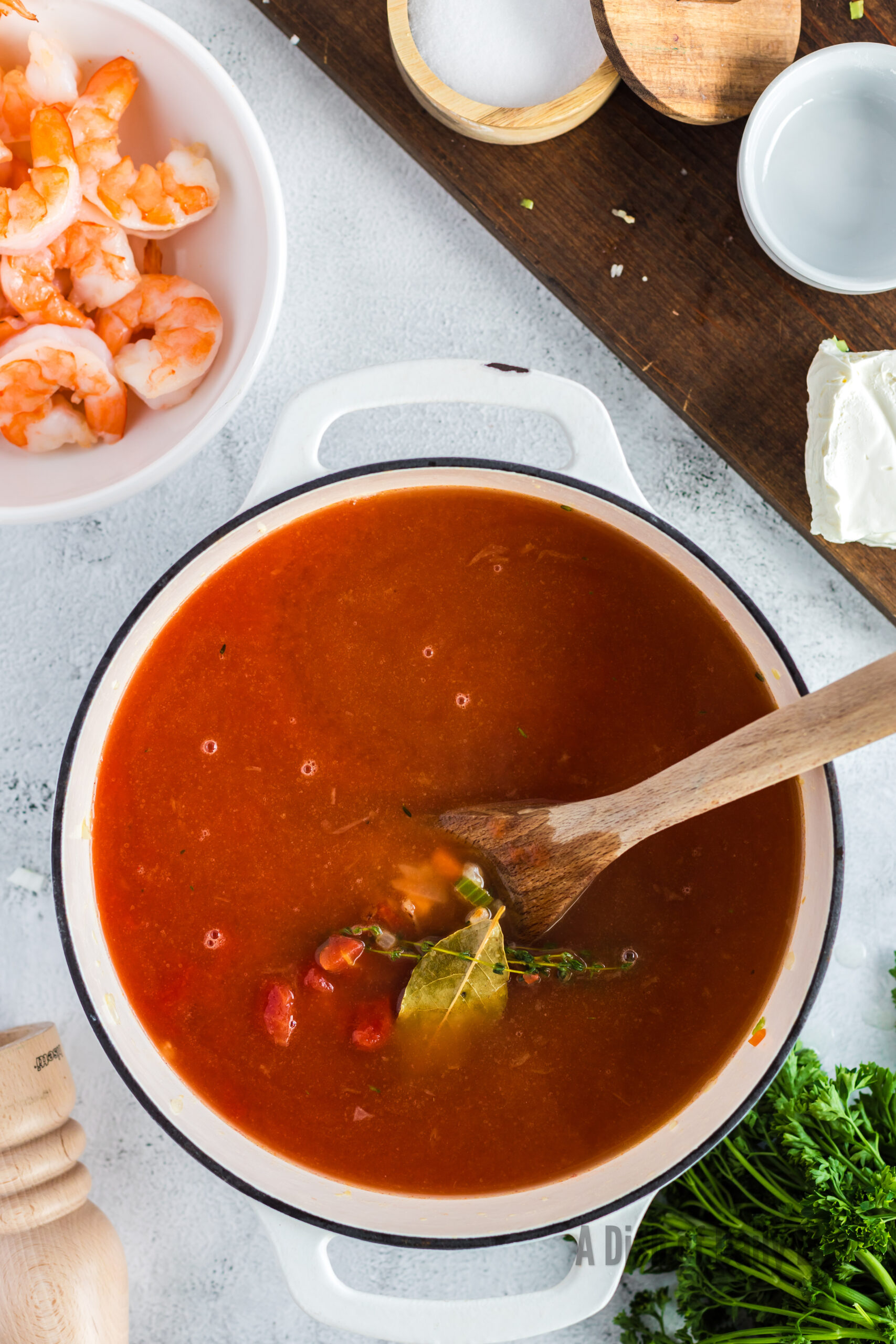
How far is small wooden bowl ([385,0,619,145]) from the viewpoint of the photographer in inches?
58.2

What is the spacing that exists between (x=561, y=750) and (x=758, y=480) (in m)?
0.52

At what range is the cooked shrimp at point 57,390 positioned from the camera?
1.40 m

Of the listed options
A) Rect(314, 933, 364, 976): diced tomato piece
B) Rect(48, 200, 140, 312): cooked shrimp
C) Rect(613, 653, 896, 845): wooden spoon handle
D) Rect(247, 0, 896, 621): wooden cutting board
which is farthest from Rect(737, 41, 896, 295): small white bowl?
Rect(314, 933, 364, 976): diced tomato piece

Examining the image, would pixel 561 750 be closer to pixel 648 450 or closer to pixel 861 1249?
pixel 648 450

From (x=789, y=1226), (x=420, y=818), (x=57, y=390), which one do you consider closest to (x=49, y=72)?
(x=57, y=390)

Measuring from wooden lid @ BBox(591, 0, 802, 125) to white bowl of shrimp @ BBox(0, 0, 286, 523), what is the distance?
21.3 inches

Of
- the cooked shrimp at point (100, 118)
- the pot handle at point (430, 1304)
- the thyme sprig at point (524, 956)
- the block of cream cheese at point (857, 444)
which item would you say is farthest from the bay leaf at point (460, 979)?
the cooked shrimp at point (100, 118)

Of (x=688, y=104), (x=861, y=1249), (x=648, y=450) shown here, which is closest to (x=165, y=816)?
(x=648, y=450)

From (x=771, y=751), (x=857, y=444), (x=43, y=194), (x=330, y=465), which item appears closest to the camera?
(x=771, y=751)

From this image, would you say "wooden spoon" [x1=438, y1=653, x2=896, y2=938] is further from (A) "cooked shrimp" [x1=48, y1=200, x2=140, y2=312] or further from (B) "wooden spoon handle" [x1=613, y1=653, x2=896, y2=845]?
(A) "cooked shrimp" [x1=48, y1=200, x2=140, y2=312]

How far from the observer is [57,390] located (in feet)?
4.72

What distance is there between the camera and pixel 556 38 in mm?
1562

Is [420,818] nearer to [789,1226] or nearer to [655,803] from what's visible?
[655,803]

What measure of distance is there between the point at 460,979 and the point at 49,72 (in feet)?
4.46
